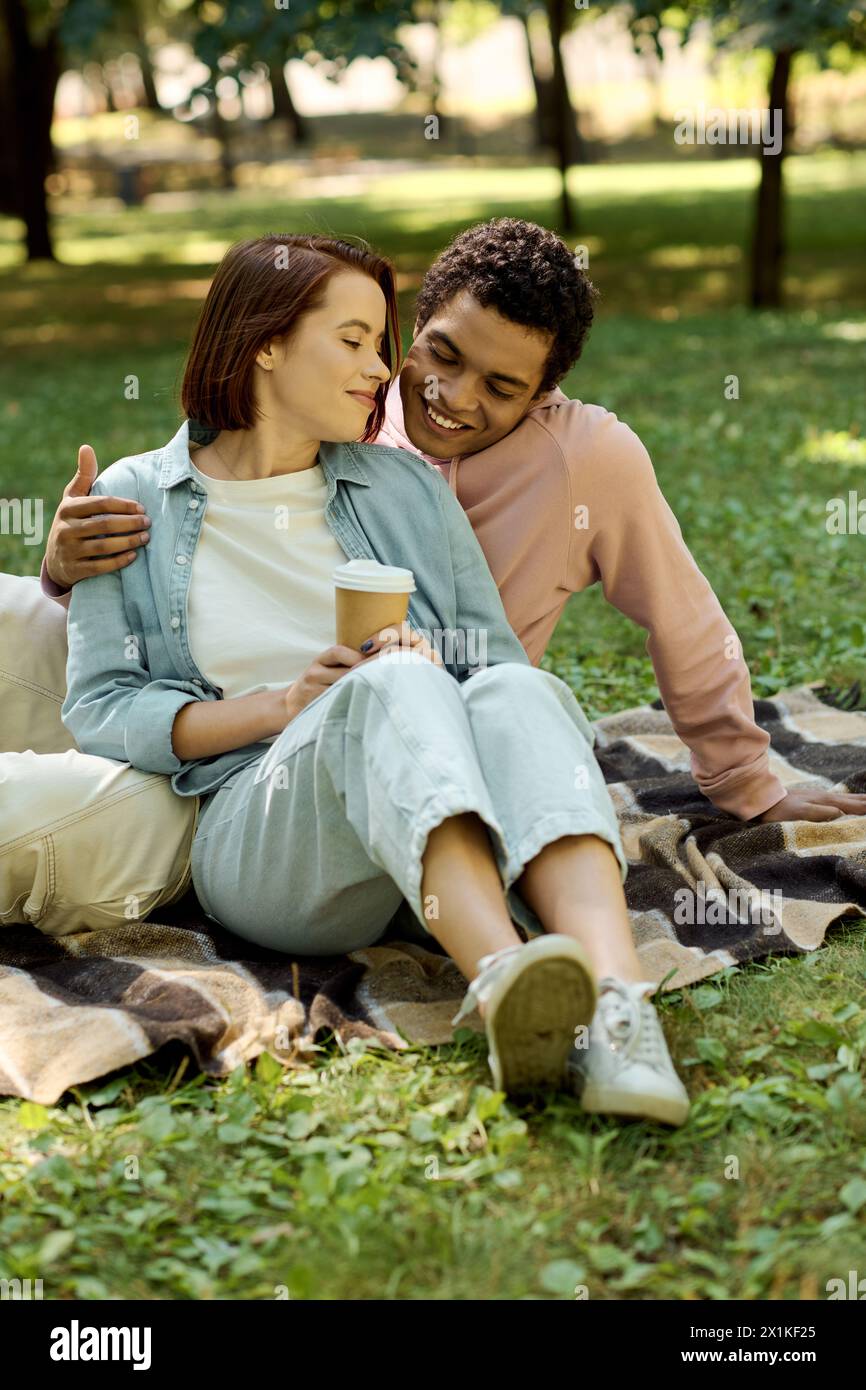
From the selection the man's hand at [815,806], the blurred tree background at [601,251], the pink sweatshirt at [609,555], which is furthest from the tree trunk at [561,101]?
the man's hand at [815,806]

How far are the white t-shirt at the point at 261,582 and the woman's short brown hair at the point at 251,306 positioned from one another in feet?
0.55

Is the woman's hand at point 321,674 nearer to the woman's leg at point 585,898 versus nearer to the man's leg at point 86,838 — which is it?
the man's leg at point 86,838

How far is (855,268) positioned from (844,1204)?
15474mm

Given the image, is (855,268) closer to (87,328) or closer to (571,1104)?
(87,328)

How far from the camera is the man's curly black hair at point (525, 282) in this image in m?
3.27

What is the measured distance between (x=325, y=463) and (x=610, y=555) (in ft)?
2.39

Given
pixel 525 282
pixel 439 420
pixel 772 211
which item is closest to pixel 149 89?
pixel 772 211

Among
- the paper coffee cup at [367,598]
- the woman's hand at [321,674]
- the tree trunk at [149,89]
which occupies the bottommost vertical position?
the woman's hand at [321,674]

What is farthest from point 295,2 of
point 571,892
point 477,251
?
point 571,892

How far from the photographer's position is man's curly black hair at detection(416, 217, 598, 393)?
10.7ft

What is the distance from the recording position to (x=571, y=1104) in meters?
2.51

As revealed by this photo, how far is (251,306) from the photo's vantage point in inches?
122

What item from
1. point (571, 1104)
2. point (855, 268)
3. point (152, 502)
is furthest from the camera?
point (855, 268)

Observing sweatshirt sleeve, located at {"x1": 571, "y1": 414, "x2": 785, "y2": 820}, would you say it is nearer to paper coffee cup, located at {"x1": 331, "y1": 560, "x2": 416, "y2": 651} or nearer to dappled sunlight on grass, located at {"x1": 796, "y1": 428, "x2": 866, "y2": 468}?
paper coffee cup, located at {"x1": 331, "y1": 560, "x2": 416, "y2": 651}
